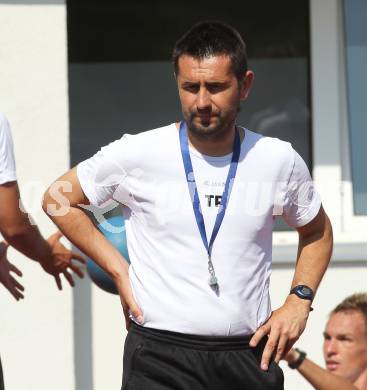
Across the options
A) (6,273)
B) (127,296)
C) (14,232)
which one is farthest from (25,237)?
(127,296)

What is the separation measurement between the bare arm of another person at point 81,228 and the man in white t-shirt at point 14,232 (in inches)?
20.8

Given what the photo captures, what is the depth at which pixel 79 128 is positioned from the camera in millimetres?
7629

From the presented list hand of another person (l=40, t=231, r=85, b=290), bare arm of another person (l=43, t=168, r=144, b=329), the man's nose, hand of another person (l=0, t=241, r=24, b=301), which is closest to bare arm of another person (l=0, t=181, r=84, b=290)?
hand of another person (l=40, t=231, r=85, b=290)

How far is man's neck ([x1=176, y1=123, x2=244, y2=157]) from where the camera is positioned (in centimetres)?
425

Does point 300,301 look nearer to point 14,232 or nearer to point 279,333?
point 279,333

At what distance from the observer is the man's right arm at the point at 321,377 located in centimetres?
521

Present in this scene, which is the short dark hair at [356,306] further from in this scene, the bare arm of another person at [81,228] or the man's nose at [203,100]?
the man's nose at [203,100]

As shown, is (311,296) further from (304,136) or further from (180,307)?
(304,136)

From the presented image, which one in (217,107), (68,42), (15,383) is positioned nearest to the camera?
(217,107)

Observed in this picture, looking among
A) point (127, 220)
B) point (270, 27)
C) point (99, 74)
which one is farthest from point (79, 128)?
point (127, 220)

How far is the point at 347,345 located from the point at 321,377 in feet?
0.97

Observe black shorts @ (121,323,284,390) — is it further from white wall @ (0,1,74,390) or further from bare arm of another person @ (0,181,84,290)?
white wall @ (0,1,74,390)

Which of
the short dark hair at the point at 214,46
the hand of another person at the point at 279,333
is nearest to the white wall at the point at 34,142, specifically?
the short dark hair at the point at 214,46

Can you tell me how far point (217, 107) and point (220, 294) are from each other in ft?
2.04
